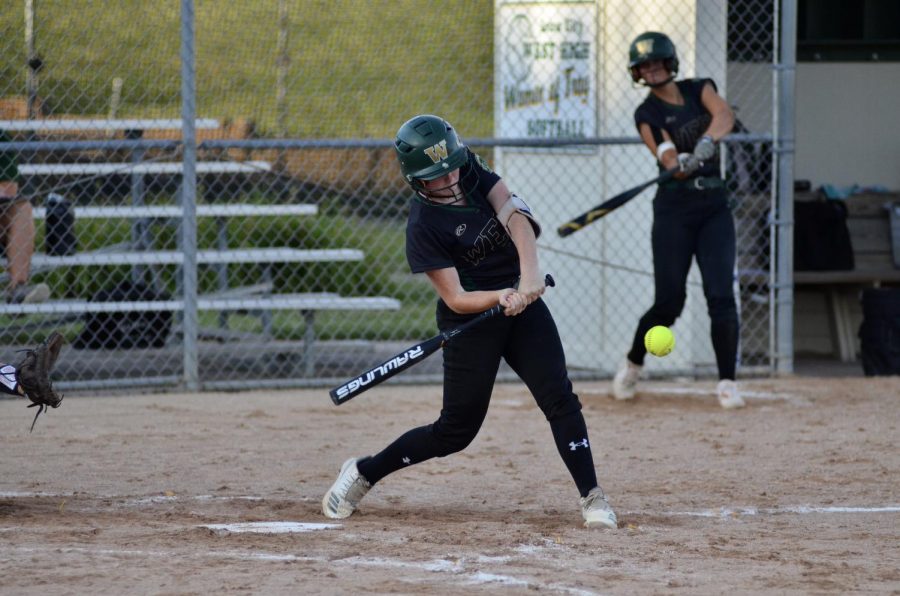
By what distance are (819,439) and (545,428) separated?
1550 mm

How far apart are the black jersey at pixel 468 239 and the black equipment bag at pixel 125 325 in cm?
459

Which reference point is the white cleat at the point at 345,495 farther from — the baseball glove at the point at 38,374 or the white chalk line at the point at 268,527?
the baseball glove at the point at 38,374

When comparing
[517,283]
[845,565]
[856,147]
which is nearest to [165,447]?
[517,283]

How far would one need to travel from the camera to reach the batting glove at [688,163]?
7086 mm

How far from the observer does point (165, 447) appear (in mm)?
6562

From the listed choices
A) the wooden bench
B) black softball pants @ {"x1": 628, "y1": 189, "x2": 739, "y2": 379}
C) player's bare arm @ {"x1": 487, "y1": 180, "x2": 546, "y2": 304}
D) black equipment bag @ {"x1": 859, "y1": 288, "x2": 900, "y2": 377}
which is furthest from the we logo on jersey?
the wooden bench

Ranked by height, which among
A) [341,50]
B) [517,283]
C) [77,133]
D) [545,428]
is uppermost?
[341,50]

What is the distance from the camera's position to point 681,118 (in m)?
7.40

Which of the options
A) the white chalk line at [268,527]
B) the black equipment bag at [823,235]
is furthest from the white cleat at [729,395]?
the white chalk line at [268,527]

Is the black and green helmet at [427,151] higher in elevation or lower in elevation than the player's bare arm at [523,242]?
higher

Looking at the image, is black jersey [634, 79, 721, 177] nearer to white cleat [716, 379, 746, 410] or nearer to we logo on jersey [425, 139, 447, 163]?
white cleat [716, 379, 746, 410]

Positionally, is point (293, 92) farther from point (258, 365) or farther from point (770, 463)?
point (770, 463)

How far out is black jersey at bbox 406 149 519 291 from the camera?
4.57 metres

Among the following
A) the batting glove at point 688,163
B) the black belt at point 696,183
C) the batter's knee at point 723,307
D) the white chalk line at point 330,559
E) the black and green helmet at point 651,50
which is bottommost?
the white chalk line at point 330,559
